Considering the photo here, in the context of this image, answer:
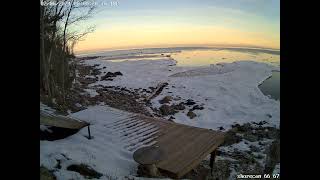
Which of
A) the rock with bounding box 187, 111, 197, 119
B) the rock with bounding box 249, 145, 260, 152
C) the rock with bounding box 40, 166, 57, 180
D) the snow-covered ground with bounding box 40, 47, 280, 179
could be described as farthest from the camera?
the rock with bounding box 187, 111, 197, 119

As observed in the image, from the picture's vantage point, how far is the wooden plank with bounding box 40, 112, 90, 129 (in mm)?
2954

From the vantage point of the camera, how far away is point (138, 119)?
3.38m

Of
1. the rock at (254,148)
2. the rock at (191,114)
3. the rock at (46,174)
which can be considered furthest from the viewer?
the rock at (191,114)

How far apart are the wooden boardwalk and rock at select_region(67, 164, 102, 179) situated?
458 millimetres

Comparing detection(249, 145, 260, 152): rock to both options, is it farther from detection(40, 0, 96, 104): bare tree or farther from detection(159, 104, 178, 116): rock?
detection(40, 0, 96, 104): bare tree

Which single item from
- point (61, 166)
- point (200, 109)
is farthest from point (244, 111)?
point (61, 166)

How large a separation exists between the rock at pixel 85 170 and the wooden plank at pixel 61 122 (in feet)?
1.52

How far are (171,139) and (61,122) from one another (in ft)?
3.89

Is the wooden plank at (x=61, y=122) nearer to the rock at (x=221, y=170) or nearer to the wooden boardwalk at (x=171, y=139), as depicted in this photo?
the wooden boardwalk at (x=171, y=139)

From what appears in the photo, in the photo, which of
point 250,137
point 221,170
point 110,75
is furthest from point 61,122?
point 250,137

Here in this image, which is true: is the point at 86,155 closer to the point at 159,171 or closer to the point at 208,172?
the point at 159,171

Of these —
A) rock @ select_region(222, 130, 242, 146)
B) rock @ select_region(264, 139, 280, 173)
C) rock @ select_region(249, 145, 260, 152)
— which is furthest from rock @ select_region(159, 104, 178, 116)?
rock @ select_region(264, 139, 280, 173)

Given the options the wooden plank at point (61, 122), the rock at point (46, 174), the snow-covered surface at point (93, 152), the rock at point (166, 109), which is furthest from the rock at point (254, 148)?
the rock at point (46, 174)

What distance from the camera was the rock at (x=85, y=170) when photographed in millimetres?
2653
